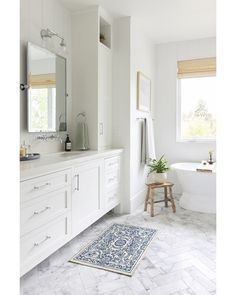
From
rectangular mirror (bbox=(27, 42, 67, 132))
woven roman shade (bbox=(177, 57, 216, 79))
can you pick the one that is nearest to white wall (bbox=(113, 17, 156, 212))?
rectangular mirror (bbox=(27, 42, 67, 132))

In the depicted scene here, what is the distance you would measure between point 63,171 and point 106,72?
167cm

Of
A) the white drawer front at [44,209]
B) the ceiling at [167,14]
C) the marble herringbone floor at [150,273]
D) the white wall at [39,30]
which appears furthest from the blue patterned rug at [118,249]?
the ceiling at [167,14]

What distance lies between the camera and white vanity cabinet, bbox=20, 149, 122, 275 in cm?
174

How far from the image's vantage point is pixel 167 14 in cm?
325

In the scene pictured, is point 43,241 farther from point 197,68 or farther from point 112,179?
point 197,68

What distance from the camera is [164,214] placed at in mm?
3350

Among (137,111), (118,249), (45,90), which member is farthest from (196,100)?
(118,249)

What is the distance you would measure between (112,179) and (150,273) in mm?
1348

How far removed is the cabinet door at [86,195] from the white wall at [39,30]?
556mm

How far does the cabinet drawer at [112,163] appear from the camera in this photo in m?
2.99

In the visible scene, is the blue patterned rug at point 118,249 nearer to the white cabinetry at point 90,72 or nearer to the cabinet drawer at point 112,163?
the cabinet drawer at point 112,163
